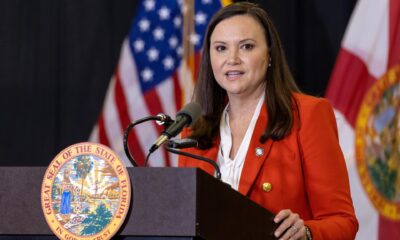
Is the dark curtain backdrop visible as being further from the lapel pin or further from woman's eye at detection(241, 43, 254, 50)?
the lapel pin

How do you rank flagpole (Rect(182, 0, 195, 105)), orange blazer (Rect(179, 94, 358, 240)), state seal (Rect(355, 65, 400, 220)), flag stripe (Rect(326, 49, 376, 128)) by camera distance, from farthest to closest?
1. flagpole (Rect(182, 0, 195, 105))
2. flag stripe (Rect(326, 49, 376, 128))
3. state seal (Rect(355, 65, 400, 220))
4. orange blazer (Rect(179, 94, 358, 240))

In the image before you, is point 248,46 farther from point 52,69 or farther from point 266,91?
point 52,69

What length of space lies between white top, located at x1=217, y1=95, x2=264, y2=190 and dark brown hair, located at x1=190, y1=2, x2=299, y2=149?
30mm

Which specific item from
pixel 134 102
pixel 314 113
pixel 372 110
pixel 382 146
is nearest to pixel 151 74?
pixel 134 102

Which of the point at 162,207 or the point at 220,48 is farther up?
the point at 220,48

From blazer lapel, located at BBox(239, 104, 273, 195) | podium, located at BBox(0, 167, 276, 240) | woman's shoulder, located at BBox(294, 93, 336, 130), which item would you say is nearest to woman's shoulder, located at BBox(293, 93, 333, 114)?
woman's shoulder, located at BBox(294, 93, 336, 130)

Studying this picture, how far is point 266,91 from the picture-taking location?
2492 millimetres

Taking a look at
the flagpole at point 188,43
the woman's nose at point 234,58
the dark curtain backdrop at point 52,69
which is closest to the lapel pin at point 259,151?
the woman's nose at point 234,58

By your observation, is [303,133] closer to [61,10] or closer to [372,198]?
[372,198]

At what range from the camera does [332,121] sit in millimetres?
2395

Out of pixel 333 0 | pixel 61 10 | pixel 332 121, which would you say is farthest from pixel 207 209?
pixel 61 10

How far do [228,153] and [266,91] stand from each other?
24 cm

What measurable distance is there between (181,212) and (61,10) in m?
3.20

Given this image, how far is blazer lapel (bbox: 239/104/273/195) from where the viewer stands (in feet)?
7.44
